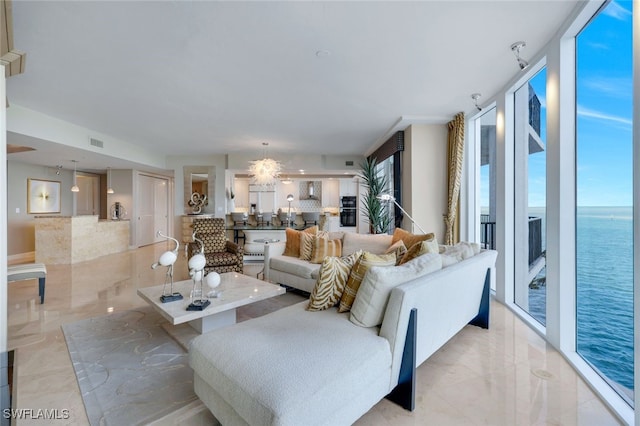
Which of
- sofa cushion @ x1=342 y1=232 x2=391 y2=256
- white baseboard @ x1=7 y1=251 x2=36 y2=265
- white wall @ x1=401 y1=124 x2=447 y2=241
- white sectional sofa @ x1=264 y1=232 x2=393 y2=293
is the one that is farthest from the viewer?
white baseboard @ x1=7 y1=251 x2=36 y2=265

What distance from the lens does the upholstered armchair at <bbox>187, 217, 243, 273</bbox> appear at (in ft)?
14.6

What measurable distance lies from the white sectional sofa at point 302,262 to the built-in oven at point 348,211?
5.48m

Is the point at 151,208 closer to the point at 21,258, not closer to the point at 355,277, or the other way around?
the point at 21,258

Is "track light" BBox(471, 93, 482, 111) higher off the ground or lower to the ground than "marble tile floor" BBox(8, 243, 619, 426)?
higher

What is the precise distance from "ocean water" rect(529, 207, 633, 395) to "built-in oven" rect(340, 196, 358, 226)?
7544 millimetres

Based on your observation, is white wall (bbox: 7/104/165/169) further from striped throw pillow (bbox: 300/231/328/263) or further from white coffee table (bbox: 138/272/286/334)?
striped throw pillow (bbox: 300/231/328/263)

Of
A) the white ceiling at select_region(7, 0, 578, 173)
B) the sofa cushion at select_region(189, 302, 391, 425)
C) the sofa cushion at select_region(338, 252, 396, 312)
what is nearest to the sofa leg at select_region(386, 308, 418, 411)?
the sofa cushion at select_region(189, 302, 391, 425)

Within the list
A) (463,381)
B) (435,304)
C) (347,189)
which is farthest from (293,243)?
(347,189)

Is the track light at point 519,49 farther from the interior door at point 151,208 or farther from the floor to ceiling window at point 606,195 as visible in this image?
the interior door at point 151,208

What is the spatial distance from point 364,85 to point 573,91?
1.99m

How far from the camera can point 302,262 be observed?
3.96 metres

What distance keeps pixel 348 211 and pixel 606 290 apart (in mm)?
7861

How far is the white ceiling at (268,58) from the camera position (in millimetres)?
2117

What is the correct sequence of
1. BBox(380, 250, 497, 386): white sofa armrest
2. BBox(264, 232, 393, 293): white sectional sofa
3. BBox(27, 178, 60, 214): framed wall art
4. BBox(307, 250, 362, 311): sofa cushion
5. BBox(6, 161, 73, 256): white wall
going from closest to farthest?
BBox(380, 250, 497, 386): white sofa armrest < BBox(307, 250, 362, 311): sofa cushion < BBox(264, 232, 393, 293): white sectional sofa < BBox(6, 161, 73, 256): white wall < BBox(27, 178, 60, 214): framed wall art
